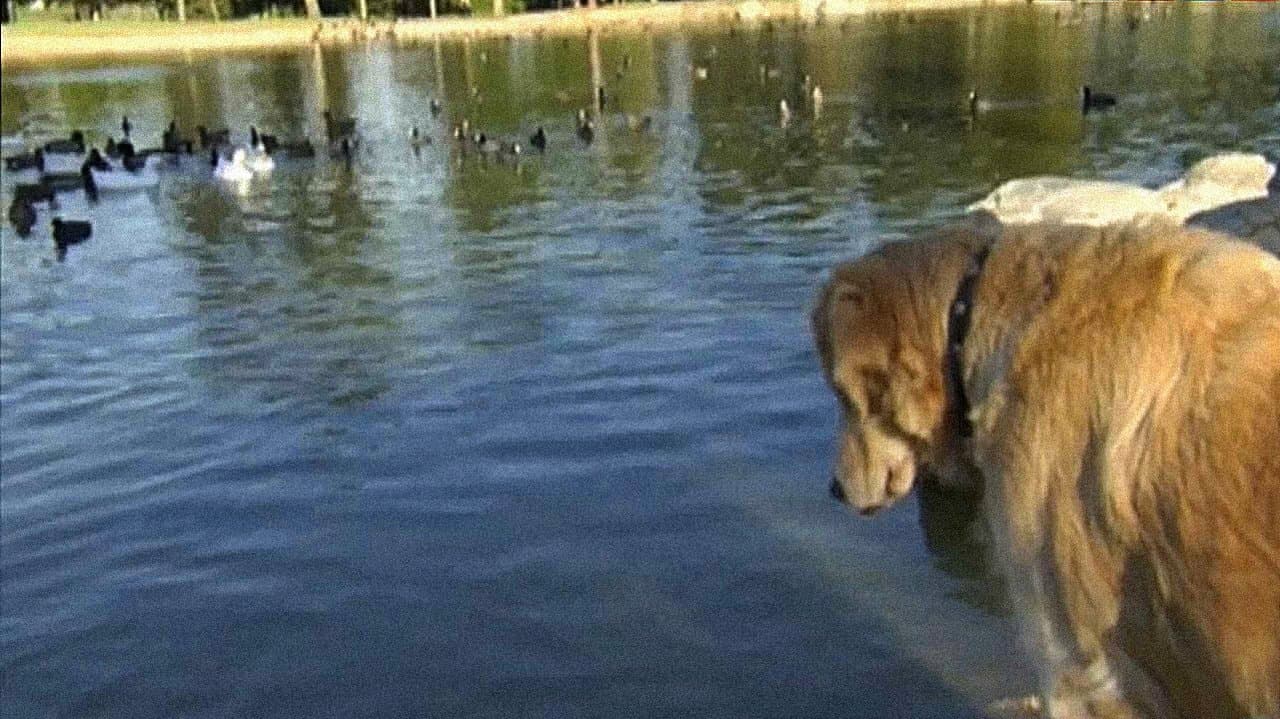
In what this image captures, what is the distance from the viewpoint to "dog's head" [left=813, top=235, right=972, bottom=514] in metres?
4.59

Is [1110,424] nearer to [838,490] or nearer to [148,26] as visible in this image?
[838,490]

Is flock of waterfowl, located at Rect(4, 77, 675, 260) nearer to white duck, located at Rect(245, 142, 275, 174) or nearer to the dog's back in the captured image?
white duck, located at Rect(245, 142, 275, 174)

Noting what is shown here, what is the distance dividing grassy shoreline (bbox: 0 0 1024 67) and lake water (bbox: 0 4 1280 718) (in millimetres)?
55025

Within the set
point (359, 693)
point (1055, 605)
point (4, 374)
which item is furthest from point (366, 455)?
point (1055, 605)

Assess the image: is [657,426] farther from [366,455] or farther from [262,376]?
[262,376]

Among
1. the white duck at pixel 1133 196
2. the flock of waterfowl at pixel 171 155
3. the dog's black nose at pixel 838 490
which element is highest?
the dog's black nose at pixel 838 490

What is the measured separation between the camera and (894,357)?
466 cm

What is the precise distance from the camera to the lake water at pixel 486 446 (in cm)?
948

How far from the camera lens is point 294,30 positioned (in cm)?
9750

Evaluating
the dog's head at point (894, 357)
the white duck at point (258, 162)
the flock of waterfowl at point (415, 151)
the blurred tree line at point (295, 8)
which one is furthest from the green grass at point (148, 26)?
the dog's head at point (894, 357)

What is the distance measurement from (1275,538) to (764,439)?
9.51 meters

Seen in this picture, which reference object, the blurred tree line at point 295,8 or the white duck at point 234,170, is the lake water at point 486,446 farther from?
the blurred tree line at point 295,8

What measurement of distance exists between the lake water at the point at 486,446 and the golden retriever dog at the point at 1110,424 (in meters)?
3.68

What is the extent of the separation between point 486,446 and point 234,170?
72.9 feet
